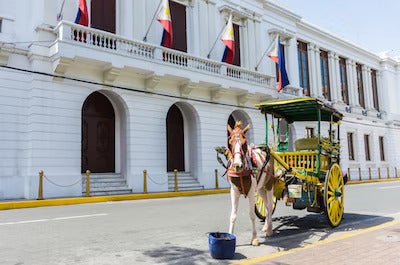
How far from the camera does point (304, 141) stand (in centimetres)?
851

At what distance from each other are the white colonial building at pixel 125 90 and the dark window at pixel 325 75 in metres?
5.05

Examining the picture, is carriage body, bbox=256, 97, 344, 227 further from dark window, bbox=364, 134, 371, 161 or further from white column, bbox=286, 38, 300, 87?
dark window, bbox=364, 134, 371, 161

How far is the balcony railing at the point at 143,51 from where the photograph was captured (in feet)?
47.3

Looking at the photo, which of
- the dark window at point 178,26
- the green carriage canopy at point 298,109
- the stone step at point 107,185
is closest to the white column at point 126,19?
the dark window at point 178,26

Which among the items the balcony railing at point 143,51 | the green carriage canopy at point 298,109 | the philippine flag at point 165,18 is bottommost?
the green carriage canopy at point 298,109

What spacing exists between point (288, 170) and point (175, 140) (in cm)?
1274

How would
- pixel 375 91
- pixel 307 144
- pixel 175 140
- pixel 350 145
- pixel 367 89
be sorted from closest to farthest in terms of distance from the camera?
pixel 307 144 → pixel 175 140 → pixel 350 145 → pixel 367 89 → pixel 375 91

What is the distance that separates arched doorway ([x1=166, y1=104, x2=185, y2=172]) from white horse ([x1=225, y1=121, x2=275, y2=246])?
12696 mm

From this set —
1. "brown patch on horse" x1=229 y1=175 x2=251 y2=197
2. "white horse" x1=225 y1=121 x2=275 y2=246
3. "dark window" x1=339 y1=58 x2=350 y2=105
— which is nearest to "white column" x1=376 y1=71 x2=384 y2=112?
"dark window" x1=339 y1=58 x2=350 y2=105

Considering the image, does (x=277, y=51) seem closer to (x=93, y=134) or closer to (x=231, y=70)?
(x=231, y=70)

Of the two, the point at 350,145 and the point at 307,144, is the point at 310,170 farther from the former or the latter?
the point at 350,145

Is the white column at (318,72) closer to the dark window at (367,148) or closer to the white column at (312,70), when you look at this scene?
the white column at (312,70)

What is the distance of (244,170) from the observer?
18.6 feet

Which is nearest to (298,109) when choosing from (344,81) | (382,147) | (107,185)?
(107,185)
